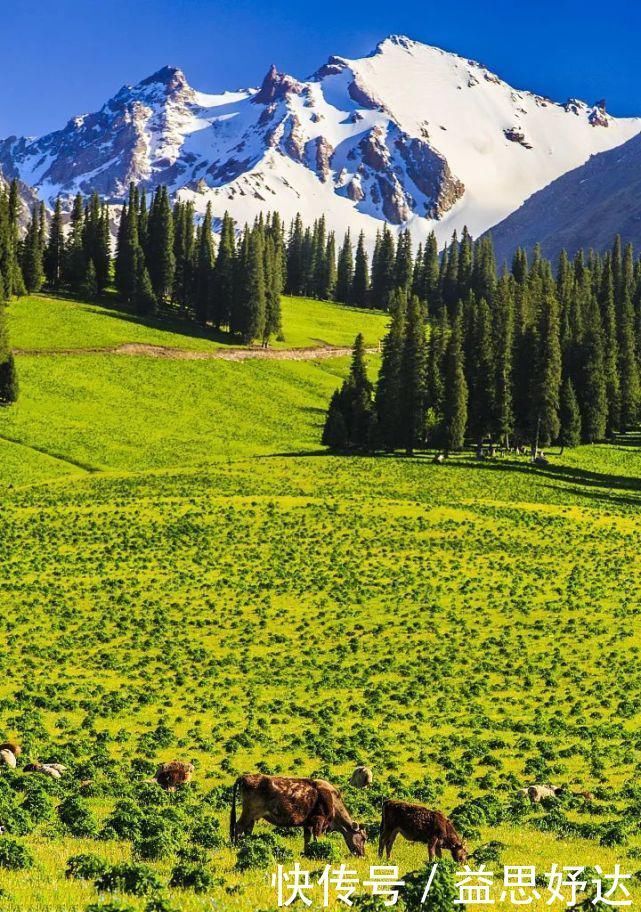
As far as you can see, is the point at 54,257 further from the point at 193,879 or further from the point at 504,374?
the point at 193,879

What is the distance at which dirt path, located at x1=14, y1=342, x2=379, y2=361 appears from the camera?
12138 cm

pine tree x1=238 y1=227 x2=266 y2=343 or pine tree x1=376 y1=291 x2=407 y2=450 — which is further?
pine tree x1=238 y1=227 x2=266 y2=343

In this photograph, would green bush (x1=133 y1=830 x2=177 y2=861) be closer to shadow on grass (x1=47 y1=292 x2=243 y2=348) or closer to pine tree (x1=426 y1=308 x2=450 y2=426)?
pine tree (x1=426 y1=308 x2=450 y2=426)

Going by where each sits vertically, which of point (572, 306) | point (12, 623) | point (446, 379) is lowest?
point (12, 623)

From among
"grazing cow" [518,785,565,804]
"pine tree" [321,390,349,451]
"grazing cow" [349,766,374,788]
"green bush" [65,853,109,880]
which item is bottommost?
"grazing cow" [349,766,374,788]

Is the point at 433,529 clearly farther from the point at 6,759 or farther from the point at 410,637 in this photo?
the point at 6,759

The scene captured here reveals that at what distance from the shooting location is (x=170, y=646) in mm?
38469

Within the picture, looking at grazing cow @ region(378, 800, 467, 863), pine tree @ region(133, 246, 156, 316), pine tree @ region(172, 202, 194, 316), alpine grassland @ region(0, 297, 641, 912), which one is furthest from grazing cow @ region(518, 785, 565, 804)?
pine tree @ region(172, 202, 194, 316)

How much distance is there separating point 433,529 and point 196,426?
4938 centimetres

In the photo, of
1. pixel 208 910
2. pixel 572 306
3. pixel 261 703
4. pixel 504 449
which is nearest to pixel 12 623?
pixel 261 703

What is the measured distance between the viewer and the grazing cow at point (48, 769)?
23422 millimetres

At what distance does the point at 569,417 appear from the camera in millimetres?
110750

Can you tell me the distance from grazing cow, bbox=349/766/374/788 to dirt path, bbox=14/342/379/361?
101 meters

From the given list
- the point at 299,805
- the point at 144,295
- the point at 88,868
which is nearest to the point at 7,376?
the point at 144,295
